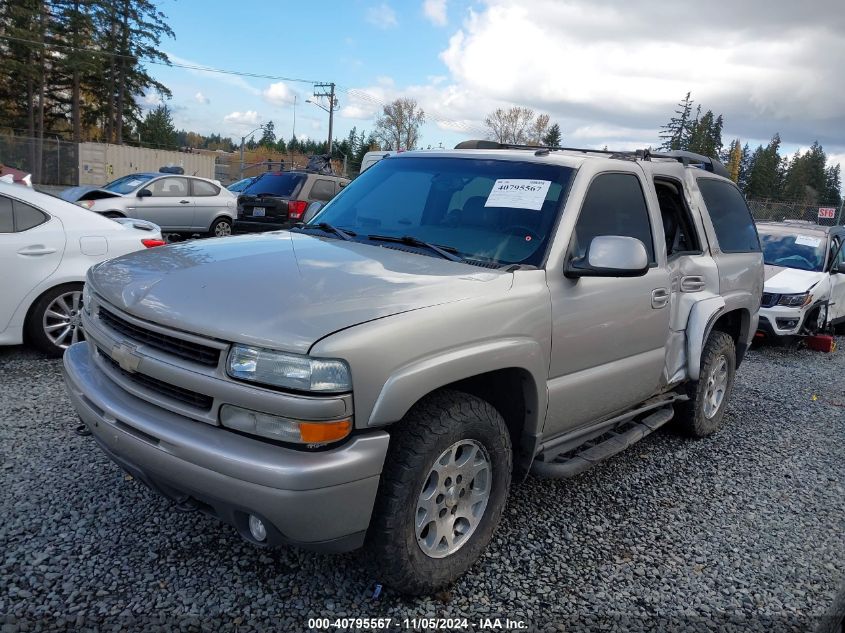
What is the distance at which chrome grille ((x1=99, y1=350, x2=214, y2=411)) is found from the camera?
2348mm

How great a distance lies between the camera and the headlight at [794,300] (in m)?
8.54

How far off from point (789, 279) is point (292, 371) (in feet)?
28.9

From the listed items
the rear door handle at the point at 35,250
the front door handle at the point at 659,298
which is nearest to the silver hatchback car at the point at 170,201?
the rear door handle at the point at 35,250

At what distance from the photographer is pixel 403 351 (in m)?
2.35

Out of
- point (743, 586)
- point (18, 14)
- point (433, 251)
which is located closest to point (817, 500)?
point (743, 586)

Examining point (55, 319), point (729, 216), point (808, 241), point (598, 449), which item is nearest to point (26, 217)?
point (55, 319)

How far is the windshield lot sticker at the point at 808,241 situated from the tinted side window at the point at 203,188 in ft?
39.1

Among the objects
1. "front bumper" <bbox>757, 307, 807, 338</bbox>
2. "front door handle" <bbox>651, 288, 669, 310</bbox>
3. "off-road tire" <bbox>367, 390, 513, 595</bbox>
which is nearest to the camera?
"off-road tire" <bbox>367, 390, 513, 595</bbox>

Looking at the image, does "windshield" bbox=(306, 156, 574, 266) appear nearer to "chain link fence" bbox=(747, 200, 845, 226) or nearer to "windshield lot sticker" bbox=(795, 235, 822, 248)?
"windshield lot sticker" bbox=(795, 235, 822, 248)

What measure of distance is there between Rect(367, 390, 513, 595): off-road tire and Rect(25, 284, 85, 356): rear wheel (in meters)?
4.00

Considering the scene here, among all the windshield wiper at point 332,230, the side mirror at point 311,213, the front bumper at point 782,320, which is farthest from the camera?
the front bumper at point 782,320

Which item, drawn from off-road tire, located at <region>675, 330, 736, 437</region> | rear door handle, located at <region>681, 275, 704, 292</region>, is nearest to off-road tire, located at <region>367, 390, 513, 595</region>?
rear door handle, located at <region>681, 275, 704, 292</region>

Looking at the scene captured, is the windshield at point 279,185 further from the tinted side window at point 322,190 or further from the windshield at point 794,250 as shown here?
the windshield at point 794,250

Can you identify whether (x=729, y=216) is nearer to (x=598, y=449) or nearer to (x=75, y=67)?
(x=598, y=449)
